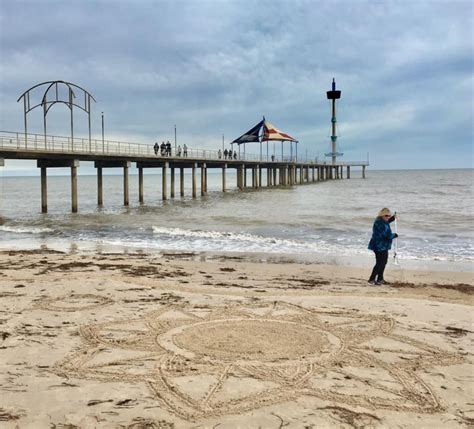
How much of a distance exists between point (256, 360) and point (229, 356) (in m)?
0.30

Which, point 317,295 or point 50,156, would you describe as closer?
point 317,295

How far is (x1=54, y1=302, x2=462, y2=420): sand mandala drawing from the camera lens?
408 centimetres

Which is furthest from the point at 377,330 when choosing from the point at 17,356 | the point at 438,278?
the point at 438,278

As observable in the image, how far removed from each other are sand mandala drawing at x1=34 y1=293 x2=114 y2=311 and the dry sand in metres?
0.03

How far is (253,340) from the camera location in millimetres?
5512

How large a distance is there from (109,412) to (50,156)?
2696 centimetres

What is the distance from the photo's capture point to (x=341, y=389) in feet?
13.9

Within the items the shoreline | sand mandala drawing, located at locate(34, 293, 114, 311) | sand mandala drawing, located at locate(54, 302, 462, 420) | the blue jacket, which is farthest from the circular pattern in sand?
the shoreline

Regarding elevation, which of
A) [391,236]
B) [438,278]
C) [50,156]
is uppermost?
[50,156]

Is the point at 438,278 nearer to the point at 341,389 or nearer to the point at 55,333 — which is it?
the point at 341,389

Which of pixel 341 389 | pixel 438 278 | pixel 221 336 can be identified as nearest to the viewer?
pixel 341 389

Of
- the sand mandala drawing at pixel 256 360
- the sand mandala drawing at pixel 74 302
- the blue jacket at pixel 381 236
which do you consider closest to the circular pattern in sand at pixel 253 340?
the sand mandala drawing at pixel 256 360

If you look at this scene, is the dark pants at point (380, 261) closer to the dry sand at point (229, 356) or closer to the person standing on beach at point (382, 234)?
the person standing on beach at point (382, 234)

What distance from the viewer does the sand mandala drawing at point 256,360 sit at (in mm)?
4078
